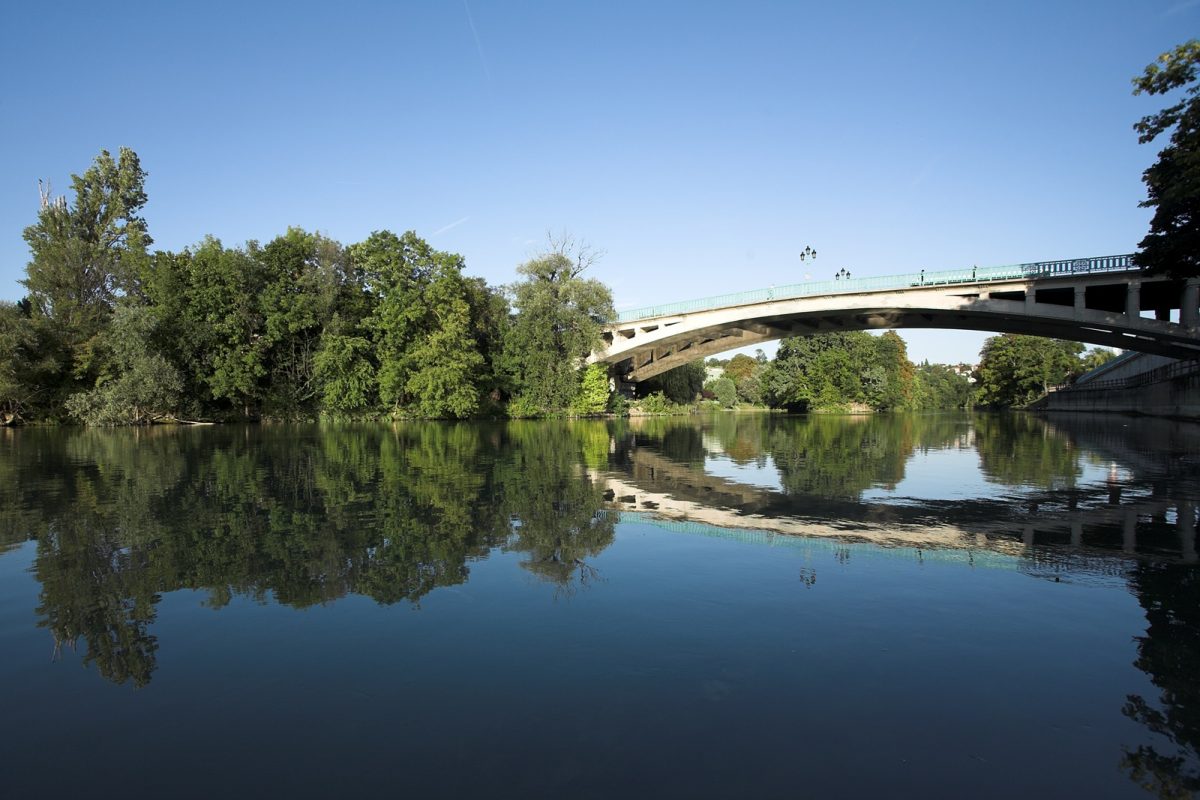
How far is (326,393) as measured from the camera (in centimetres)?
4966

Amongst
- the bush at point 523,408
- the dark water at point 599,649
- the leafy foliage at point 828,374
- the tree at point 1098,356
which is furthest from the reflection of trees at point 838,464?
the tree at point 1098,356

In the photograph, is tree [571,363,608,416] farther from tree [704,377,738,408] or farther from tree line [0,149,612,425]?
tree [704,377,738,408]

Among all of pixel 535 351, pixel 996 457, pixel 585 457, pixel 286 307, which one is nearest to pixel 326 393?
pixel 286 307

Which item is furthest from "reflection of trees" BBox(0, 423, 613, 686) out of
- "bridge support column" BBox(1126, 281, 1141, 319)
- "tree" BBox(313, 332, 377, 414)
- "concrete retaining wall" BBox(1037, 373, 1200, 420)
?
"concrete retaining wall" BBox(1037, 373, 1200, 420)

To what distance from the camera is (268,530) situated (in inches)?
362

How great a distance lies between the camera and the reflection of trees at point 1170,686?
3.42m

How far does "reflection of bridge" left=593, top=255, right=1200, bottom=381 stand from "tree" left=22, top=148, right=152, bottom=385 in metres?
38.3

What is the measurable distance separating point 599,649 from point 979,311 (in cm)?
4817

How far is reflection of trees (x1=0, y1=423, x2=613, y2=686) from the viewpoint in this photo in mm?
6359

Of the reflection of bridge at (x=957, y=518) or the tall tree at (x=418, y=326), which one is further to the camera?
the tall tree at (x=418, y=326)

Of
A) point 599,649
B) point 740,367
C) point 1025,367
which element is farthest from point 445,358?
point 740,367

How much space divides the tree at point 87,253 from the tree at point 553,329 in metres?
28.1

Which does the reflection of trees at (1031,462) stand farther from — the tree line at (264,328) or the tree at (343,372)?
the tree at (343,372)

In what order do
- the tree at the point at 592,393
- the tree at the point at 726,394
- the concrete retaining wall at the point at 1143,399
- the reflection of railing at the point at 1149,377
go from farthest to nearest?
the tree at the point at 726,394, the tree at the point at 592,393, the reflection of railing at the point at 1149,377, the concrete retaining wall at the point at 1143,399
